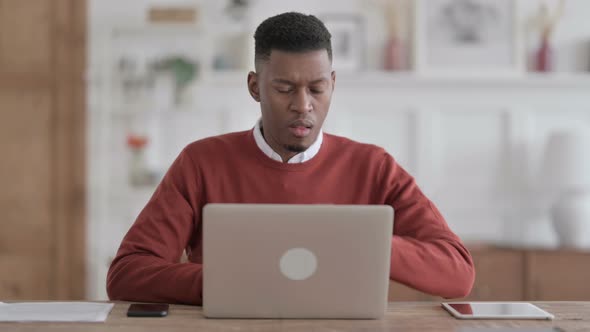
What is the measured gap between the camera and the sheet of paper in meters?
1.39

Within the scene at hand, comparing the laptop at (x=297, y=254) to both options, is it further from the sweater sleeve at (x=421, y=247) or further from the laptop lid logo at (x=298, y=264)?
the sweater sleeve at (x=421, y=247)

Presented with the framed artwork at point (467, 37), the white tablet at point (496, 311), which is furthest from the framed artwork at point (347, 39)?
the white tablet at point (496, 311)

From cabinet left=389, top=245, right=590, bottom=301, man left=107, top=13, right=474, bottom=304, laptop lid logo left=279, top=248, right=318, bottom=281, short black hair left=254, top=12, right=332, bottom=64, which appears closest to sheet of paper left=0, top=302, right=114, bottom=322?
man left=107, top=13, right=474, bottom=304

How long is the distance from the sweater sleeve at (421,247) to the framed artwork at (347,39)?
222 centimetres

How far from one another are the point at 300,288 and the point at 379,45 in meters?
3.05

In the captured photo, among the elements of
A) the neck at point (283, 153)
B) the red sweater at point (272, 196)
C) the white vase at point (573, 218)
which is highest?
the neck at point (283, 153)

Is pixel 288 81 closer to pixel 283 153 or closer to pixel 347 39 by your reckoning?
pixel 283 153

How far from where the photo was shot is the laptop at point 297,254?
51.4 inches

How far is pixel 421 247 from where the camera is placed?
168cm

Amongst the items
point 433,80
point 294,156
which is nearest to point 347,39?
point 433,80

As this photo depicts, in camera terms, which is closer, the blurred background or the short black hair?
the short black hair

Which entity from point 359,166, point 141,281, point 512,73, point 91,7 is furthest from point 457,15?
point 141,281

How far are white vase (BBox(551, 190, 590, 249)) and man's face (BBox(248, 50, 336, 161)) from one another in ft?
7.97

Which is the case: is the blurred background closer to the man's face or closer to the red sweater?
the red sweater
